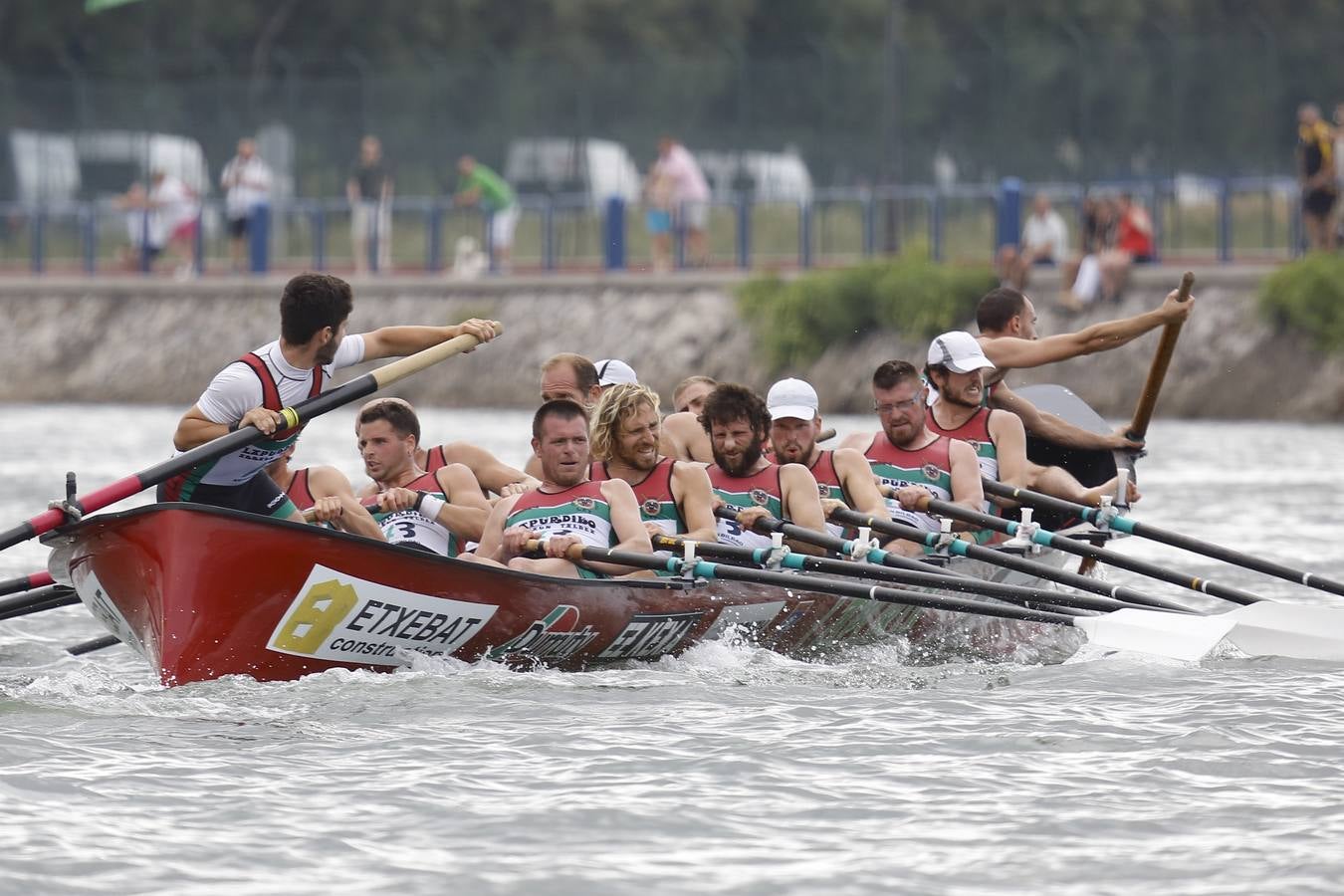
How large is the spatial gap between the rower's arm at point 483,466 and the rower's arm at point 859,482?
1.47 meters

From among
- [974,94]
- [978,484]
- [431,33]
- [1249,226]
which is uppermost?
[431,33]

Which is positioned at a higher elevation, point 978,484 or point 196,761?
point 978,484

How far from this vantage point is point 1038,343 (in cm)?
1218

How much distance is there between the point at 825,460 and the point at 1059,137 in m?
19.5

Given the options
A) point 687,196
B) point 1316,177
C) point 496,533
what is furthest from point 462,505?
point 687,196

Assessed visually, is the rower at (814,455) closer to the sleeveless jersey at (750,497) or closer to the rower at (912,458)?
the rower at (912,458)

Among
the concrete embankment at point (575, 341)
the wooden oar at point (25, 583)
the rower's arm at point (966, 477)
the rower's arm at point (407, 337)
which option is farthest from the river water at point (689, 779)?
the concrete embankment at point (575, 341)

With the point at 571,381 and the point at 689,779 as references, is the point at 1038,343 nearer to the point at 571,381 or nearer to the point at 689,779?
the point at 571,381

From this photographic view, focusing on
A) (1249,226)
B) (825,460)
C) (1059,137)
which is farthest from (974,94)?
(825,460)

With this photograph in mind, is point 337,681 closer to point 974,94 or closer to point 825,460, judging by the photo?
point 825,460

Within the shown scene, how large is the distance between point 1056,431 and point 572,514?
393 cm

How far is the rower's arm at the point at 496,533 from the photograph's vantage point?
396 inches

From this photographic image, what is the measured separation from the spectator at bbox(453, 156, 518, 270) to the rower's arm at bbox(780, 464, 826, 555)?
1921 centimetres

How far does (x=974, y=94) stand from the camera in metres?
31.0
